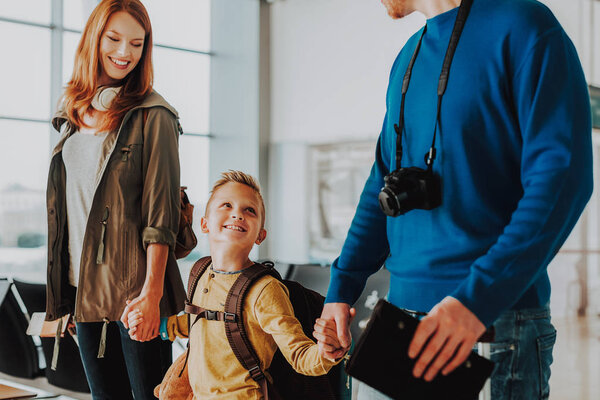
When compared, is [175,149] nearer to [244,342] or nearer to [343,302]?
[244,342]

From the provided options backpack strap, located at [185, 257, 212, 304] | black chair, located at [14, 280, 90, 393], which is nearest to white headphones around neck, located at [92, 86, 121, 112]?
backpack strap, located at [185, 257, 212, 304]

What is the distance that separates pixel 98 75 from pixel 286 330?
1.00 metres

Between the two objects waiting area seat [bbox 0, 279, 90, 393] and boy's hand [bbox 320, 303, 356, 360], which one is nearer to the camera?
boy's hand [bbox 320, 303, 356, 360]

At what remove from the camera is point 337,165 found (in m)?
9.39

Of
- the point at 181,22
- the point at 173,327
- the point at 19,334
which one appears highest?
the point at 181,22

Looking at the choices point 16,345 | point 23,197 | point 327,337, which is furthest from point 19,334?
point 23,197

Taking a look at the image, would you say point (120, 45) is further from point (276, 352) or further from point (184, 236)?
point (276, 352)

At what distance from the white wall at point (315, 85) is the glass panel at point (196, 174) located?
40.3 inches

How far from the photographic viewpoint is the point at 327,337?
49.4 inches

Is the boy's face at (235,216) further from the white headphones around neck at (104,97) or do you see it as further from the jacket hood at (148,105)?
the white headphones around neck at (104,97)

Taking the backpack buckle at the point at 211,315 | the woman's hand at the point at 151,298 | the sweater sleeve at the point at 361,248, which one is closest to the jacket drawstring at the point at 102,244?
the woman's hand at the point at 151,298

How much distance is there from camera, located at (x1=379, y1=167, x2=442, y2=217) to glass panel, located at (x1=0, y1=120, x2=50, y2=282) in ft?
23.8

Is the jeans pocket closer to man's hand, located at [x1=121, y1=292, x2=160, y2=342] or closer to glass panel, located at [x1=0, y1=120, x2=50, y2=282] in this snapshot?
man's hand, located at [x1=121, y1=292, x2=160, y2=342]

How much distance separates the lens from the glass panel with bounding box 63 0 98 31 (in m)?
8.07
